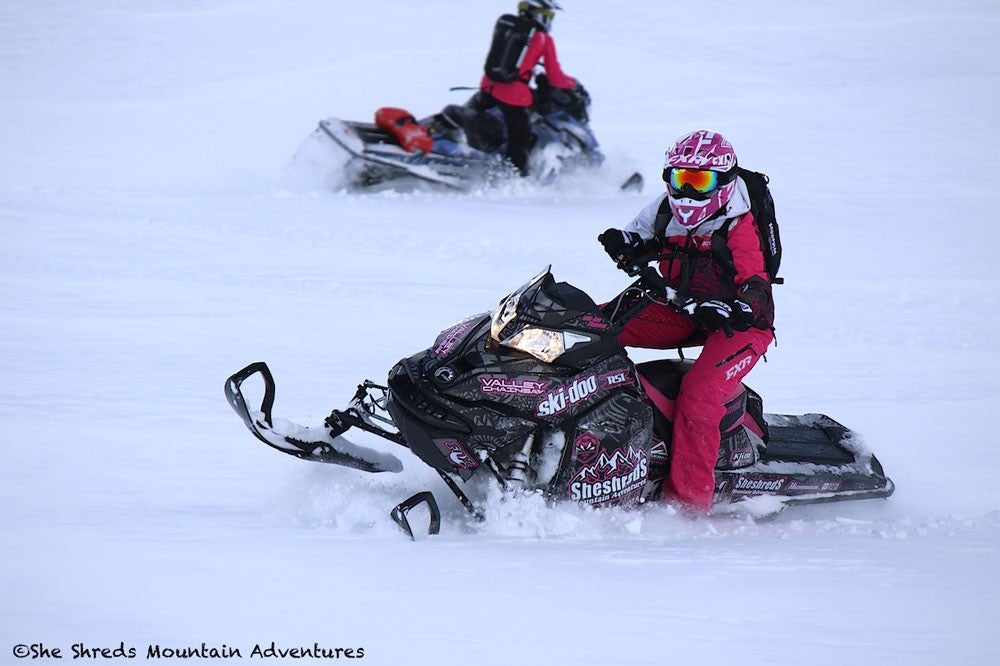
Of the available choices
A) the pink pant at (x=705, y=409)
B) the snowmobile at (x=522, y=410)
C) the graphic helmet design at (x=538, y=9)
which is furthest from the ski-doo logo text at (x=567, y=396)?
the graphic helmet design at (x=538, y=9)

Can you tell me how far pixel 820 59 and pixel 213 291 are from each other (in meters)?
13.2

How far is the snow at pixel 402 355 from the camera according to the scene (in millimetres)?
3217

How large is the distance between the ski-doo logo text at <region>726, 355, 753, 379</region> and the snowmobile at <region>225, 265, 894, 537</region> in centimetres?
28

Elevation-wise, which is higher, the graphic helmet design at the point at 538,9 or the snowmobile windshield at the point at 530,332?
the graphic helmet design at the point at 538,9

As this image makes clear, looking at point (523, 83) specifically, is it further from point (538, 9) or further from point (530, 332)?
point (530, 332)

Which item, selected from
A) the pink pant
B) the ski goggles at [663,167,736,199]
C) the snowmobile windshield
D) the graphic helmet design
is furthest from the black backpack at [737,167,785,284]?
the graphic helmet design

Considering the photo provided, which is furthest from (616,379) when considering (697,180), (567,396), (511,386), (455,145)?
(455,145)

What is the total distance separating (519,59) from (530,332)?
6.60 meters

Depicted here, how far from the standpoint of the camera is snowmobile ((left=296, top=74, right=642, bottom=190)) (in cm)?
974

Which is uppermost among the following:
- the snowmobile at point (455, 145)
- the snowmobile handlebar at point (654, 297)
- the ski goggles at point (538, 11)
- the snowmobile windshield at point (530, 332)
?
the ski goggles at point (538, 11)

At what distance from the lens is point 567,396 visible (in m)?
3.88

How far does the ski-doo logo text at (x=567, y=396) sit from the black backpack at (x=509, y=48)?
21.4 ft

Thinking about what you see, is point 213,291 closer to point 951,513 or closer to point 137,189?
point 137,189

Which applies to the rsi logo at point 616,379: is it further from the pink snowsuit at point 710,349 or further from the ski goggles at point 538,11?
the ski goggles at point 538,11
